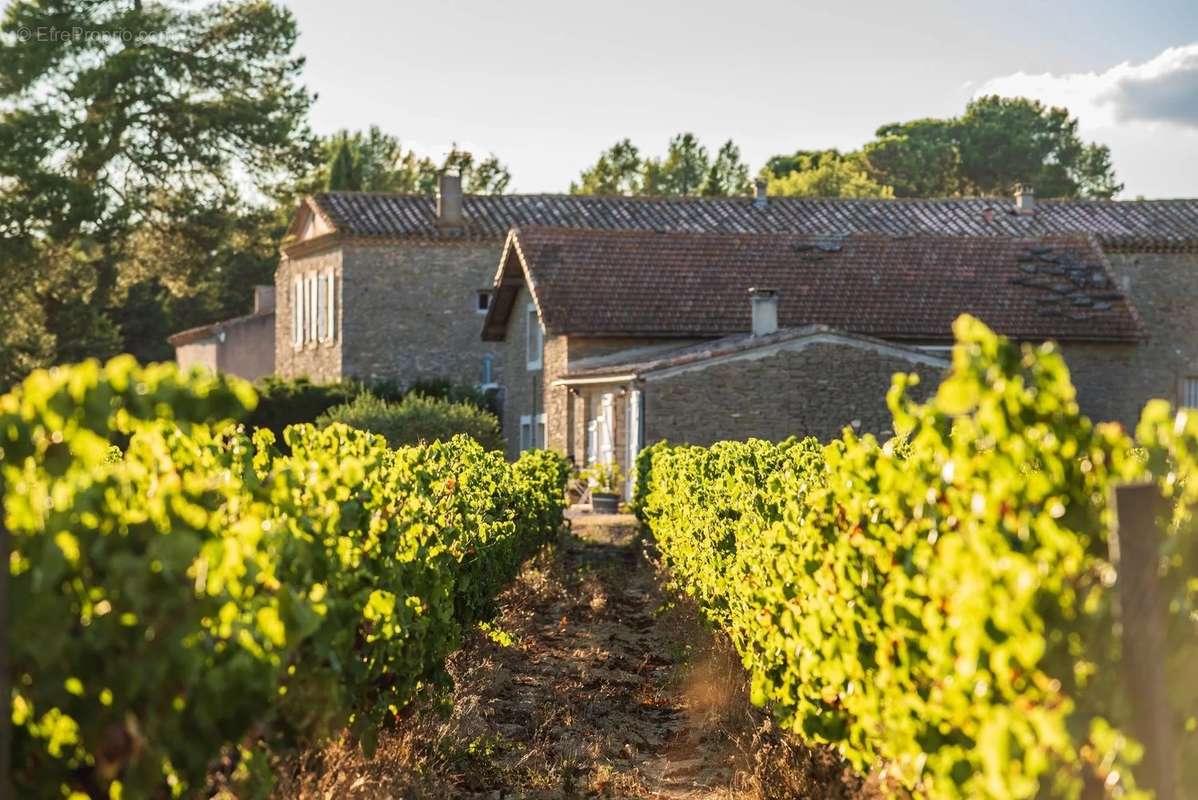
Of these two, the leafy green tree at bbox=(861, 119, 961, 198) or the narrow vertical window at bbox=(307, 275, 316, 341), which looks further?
the leafy green tree at bbox=(861, 119, 961, 198)

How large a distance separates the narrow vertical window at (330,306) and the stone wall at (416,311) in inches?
24.1

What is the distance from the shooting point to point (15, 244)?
43.0 metres

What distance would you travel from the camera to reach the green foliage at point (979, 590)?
367cm

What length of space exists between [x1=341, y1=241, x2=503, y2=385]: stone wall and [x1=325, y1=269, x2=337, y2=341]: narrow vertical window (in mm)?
613

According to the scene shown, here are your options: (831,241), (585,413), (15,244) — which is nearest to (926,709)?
(585,413)

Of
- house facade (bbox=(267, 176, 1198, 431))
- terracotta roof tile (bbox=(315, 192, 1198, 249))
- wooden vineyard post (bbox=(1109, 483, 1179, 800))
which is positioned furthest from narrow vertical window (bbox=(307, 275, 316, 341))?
wooden vineyard post (bbox=(1109, 483, 1179, 800))

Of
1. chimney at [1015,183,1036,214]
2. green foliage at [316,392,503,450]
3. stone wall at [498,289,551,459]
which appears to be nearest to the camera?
green foliage at [316,392,503,450]

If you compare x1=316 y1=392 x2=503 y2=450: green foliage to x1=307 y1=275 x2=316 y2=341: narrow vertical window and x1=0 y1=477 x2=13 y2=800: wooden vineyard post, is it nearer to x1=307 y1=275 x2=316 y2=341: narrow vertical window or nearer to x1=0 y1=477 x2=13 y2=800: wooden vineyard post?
x1=307 y1=275 x2=316 y2=341: narrow vertical window

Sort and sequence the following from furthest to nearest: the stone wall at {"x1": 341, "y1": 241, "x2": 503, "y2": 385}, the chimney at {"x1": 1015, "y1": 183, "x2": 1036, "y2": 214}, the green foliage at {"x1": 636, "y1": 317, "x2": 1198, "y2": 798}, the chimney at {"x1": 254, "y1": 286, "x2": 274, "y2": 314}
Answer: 1. the chimney at {"x1": 254, "y1": 286, "x2": 274, "y2": 314}
2. the chimney at {"x1": 1015, "y1": 183, "x2": 1036, "y2": 214}
3. the stone wall at {"x1": 341, "y1": 241, "x2": 503, "y2": 385}
4. the green foliage at {"x1": 636, "y1": 317, "x2": 1198, "y2": 798}

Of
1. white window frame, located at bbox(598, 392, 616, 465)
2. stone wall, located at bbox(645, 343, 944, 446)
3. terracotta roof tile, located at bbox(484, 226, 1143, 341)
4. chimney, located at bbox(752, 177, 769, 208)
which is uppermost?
chimney, located at bbox(752, 177, 769, 208)

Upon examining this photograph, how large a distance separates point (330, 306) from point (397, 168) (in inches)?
1193

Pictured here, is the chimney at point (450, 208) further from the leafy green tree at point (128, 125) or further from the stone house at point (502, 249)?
the leafy green tree at point (128, 125)

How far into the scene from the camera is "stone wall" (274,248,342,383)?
126 ft

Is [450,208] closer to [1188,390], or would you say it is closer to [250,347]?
[250,347]
